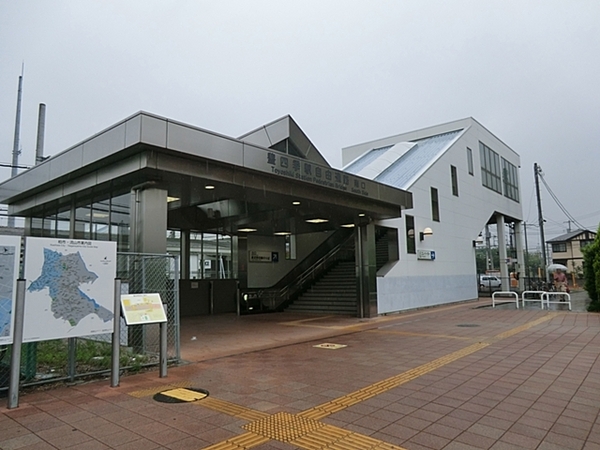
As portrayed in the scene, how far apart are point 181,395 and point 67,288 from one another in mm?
2151

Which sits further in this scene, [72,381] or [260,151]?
[260,151]

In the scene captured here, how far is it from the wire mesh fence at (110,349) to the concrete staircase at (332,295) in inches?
346

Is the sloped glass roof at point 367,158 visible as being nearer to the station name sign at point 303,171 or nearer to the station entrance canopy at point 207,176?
the station entrance canopy at point 207,176

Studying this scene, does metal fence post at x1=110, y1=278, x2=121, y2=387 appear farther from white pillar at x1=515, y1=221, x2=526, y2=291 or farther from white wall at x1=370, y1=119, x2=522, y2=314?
white pillar at x1=515, y1=221, x2=526, y2=291

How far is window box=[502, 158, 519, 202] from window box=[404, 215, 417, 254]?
47.4ft

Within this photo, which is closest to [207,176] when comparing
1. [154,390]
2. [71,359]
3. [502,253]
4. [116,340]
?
[116,340]

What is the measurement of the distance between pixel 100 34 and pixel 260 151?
14001 mm

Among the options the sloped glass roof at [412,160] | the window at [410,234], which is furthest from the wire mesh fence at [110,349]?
the sloped glass roof at [412,160]

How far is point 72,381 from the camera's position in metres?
5.88

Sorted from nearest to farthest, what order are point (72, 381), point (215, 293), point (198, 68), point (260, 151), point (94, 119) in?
point (72, 381)
point (260, 151)
point (215, 293)
point (198, 68)
point (94, 119)

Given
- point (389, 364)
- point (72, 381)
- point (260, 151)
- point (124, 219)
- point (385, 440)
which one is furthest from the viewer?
point (124, 219)

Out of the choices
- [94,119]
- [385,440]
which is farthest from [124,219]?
[94,119]

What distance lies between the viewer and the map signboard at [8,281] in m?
4.96

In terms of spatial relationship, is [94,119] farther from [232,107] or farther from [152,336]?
[152,336]
